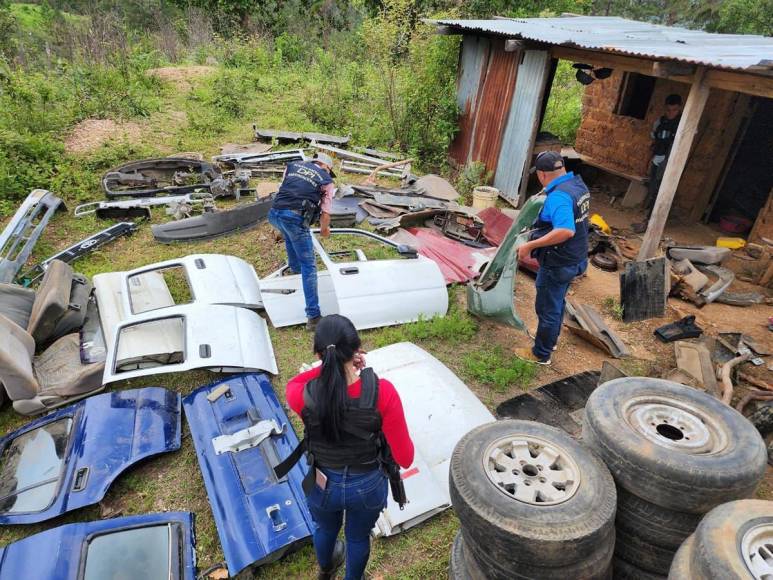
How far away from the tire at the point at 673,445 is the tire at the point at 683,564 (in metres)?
0.34

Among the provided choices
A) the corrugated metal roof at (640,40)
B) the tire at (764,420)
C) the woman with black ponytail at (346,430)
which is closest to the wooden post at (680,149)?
the corrugated metal roof at (640,40)

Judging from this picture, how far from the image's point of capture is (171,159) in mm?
8672

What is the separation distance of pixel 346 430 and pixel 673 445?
1734 millimetres

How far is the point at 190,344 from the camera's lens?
393 centimetres

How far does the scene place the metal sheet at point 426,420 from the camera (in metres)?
3.13

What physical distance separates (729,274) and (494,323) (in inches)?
156

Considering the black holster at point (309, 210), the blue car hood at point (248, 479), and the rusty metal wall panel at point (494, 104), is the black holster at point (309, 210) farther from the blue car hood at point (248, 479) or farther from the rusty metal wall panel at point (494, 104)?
the rusty metal wall panel at point (494, 104)

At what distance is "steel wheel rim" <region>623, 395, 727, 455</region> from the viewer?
245cm

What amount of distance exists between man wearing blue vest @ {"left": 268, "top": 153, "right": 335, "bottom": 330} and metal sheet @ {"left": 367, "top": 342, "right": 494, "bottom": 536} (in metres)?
1.27

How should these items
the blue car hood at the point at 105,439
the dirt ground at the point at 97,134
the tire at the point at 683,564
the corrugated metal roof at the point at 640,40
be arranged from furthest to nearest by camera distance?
1. the dirt ground at the point at 97,134
2. the corrugated metal roof at the point at 640,40
3. the blue car hood at the point at 105,439
4. the tire at the point at 683,564

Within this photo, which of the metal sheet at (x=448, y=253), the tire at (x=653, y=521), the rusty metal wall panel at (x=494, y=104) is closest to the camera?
the tire at (x=653, y=521)

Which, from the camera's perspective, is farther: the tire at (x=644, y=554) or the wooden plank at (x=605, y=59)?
the wooden plank at (x=605, y=59)

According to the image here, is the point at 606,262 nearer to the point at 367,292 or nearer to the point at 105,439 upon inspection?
the point at 367,292

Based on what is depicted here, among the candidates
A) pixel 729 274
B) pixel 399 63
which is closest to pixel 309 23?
pixel 399 63
